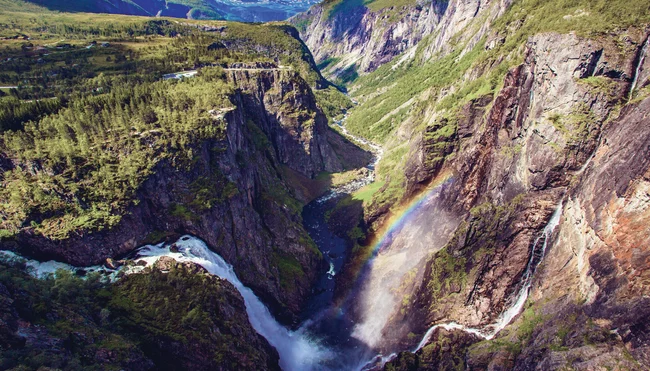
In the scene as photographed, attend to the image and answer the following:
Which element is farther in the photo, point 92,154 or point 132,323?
point 92,154

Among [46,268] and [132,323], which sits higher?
[46,268]

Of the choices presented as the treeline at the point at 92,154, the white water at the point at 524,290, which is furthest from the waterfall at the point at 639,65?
the treeline at the point at 92,154

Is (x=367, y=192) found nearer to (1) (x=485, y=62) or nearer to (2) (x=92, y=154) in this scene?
(1) (x=485, y=62)

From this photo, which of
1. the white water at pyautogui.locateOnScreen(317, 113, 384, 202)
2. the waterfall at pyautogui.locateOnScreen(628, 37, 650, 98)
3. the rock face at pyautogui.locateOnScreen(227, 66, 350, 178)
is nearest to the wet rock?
the waterfall at pyautogui.locateOnScreen(628, 37, 650, 98)

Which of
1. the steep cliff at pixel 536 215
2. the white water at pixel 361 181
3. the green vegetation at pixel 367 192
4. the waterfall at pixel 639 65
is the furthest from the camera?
the white water at pixel 361 181

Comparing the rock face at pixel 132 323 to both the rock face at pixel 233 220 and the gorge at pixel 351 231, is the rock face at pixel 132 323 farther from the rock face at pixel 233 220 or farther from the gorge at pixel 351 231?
the rock face at pixel 233 220

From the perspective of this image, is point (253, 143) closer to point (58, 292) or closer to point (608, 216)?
point (58, 292)

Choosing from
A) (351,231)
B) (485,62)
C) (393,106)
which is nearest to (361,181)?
(351,231)

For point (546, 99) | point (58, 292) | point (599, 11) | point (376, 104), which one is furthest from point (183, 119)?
point (376, 104)
